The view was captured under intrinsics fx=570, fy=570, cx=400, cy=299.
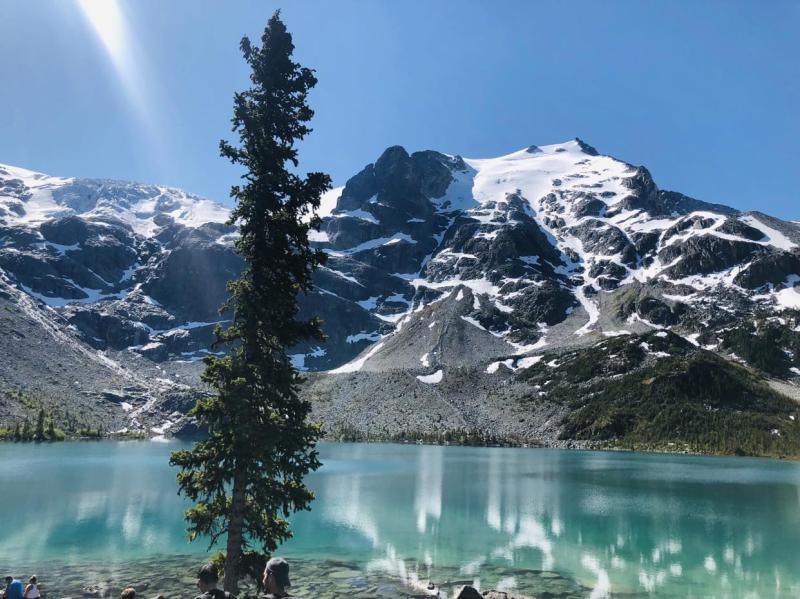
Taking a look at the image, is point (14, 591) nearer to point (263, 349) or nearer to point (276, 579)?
point (263, 349)

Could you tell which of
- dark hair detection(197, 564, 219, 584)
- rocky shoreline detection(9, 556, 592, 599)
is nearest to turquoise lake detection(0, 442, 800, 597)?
rocky shoreline detection(9, 556, 592, 599)

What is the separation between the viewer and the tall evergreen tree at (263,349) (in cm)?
1631

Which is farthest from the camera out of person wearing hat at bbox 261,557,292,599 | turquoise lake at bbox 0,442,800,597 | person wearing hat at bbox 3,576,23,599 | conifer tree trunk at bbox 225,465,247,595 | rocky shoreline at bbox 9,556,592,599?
turquoise lake at bbox 0,442,800,597

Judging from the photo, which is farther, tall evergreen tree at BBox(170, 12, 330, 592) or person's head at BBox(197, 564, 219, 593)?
tall evergreen tree at BBox(170, 12, 330, 592)

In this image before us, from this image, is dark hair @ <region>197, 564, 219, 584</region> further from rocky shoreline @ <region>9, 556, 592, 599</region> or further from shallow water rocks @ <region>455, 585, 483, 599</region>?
rocky shoreline @ <region>9, 556, 592, 599</region>

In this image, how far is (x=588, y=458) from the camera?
4183 inches

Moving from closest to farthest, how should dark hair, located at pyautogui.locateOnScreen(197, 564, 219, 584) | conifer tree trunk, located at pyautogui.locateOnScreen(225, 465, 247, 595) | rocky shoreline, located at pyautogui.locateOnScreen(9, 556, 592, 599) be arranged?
1. dark hair, located at pyautogui.locateOnScreen(197, 564, 219, 584)
2. conifer tree trunk, located at pyautogui.locateOnScreen(225, 465, 247, 595)
3. rocky shoreline, located at pyautogui.locateOnScreen(9, 556, 592, 599)

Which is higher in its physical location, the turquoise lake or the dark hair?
the dark hair

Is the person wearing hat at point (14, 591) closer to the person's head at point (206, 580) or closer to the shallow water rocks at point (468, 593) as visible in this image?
the person's head at point (206, 580)

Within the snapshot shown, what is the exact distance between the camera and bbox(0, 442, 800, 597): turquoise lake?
30125 mm

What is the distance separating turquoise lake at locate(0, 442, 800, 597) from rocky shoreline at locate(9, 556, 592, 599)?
0.44 m

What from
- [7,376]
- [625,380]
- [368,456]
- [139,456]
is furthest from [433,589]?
[7,376]

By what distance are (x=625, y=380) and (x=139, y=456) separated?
11756cm

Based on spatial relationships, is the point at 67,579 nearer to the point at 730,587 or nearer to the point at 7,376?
the point at 730,587
